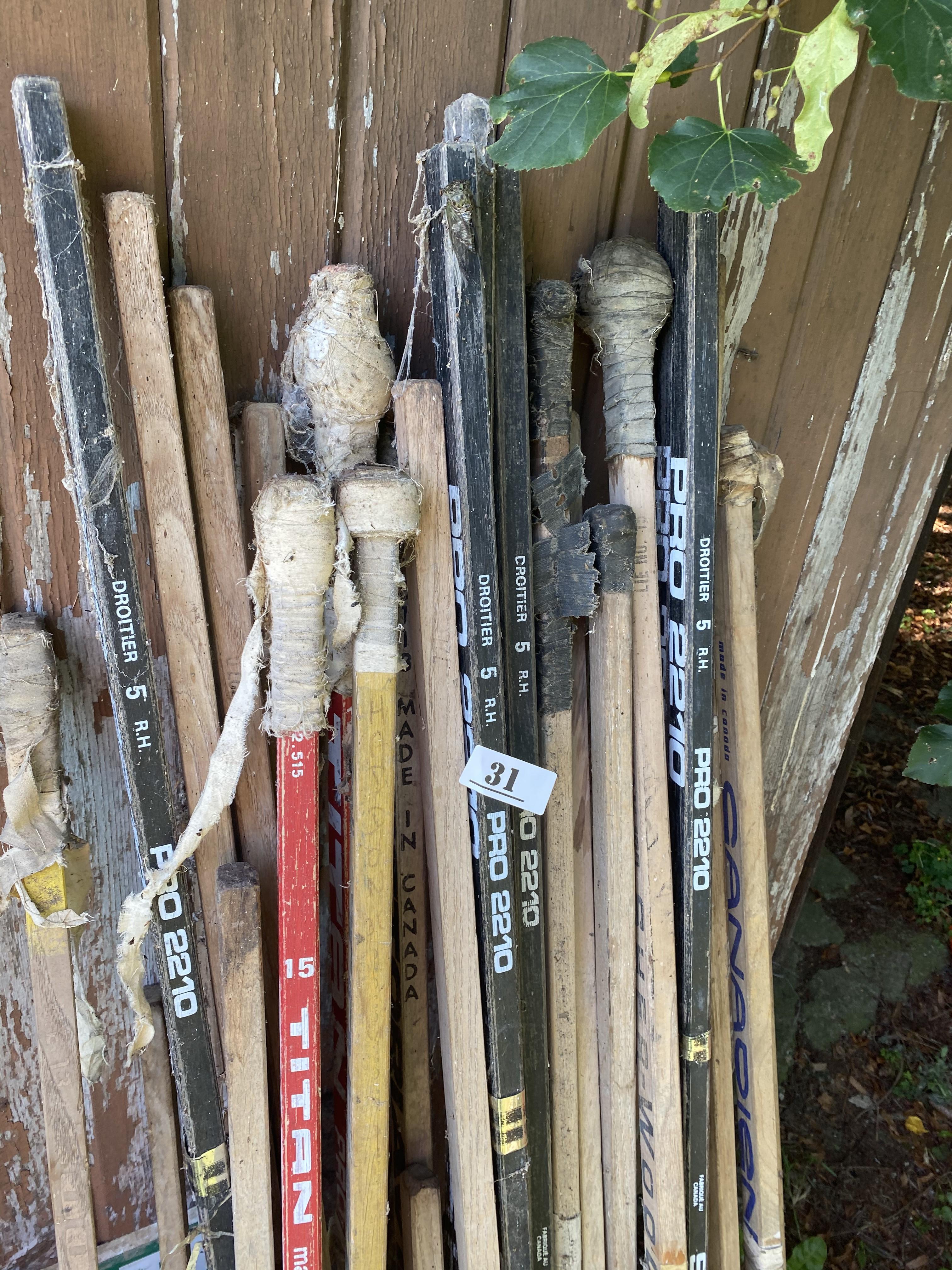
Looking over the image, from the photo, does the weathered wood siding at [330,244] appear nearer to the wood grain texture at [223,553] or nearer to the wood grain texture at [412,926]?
the wood grain texture at [223,553]

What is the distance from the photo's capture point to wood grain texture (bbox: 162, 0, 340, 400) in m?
0.93

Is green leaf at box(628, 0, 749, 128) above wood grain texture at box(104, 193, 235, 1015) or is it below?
above

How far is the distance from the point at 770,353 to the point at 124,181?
1.04 metres

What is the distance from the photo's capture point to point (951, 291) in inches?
61.1

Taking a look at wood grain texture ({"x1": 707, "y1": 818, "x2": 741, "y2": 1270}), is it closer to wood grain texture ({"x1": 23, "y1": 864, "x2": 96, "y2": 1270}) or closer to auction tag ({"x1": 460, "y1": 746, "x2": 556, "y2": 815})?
auction tag ({"x1": 460, "y1": 746, "x2": 556, "y2": 815})

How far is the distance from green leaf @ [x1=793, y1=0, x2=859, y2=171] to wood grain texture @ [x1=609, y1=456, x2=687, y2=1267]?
428mm

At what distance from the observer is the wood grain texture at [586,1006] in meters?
1.27

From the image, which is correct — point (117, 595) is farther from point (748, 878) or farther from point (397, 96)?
point (748, 878)

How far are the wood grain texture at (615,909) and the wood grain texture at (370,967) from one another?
324 millimetres

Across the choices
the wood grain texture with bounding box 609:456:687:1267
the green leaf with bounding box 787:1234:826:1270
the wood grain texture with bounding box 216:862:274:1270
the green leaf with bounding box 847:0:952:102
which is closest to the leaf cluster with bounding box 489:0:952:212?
the green leaf with bounding box 847:0:952:102

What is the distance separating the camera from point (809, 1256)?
1.96 m

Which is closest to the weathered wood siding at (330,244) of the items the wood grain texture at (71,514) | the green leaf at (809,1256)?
the wood grain texture at (71,514)

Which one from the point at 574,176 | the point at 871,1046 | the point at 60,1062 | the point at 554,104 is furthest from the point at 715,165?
the point at 871,1046

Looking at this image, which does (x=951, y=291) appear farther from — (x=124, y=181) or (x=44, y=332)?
(x=44, y=332)
